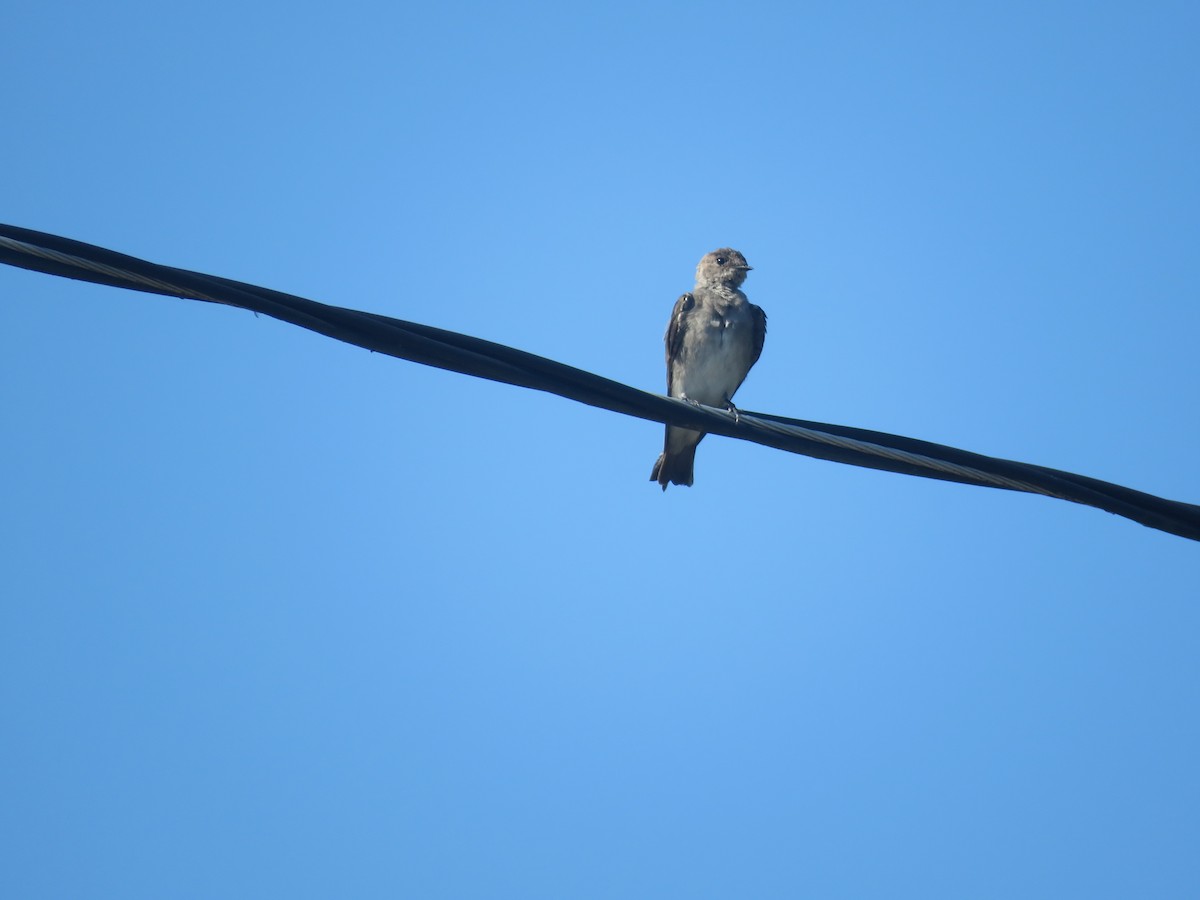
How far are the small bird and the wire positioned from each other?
18.1 ft

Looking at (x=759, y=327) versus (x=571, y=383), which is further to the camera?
(x=759, y=327)

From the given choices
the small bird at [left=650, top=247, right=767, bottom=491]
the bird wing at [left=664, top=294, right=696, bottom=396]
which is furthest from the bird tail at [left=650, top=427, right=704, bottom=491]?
the bird wing at [left=664, top=294, right=696, bottom=396]

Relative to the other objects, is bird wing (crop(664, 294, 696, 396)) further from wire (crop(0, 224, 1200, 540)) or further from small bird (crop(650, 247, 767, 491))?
wire (crop(0, 224, 1200, 540))

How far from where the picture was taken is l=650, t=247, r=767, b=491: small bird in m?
10.3

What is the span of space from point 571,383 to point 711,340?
6.23 m

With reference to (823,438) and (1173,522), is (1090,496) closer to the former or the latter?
(1173,522)

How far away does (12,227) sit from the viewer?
3797mm

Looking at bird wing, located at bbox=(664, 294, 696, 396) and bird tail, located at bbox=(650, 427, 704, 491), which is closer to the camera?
bird tail, located at bbox=(650, 427, 704, 491)

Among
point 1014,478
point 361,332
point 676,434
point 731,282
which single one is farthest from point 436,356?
point 731,282

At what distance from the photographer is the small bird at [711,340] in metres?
10.3

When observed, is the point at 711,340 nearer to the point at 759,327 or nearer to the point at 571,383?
the point at 759,327

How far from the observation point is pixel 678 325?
10.6 meters

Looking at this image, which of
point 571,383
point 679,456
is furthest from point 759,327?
point 571,383

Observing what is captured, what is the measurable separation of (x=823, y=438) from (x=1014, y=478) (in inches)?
26.3
